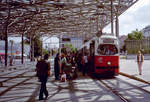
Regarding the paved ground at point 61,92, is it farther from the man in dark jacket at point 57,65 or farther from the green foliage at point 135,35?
the green foliage at point 135,35

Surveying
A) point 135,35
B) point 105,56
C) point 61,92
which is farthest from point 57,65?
point 135,35

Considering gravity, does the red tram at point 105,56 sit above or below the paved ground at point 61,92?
above

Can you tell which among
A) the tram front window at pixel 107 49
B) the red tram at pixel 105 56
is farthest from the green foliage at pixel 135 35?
the tram front window at pixel 107 49

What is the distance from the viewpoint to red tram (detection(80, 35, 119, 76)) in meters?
16.5

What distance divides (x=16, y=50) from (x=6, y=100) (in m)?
55.8

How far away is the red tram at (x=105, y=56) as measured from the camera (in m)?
16.5

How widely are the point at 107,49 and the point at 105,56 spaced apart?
687mm

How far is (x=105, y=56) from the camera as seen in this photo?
16.6 metres

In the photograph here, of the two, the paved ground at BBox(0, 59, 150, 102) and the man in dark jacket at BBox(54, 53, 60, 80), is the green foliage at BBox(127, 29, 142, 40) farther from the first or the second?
the paved ground at BBox(0, 59, 150, 102)

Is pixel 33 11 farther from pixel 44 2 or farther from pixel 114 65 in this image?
pixel 114 65

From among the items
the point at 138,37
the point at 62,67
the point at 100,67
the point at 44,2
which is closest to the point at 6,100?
the point at 62,67

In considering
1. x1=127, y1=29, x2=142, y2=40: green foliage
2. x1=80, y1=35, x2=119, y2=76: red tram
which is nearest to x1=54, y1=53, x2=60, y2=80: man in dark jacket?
x1=80, y1=35, x2=119, y2=76: red tram

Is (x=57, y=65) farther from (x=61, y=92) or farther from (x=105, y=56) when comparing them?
(x=61, y=92)

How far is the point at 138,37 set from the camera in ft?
295
